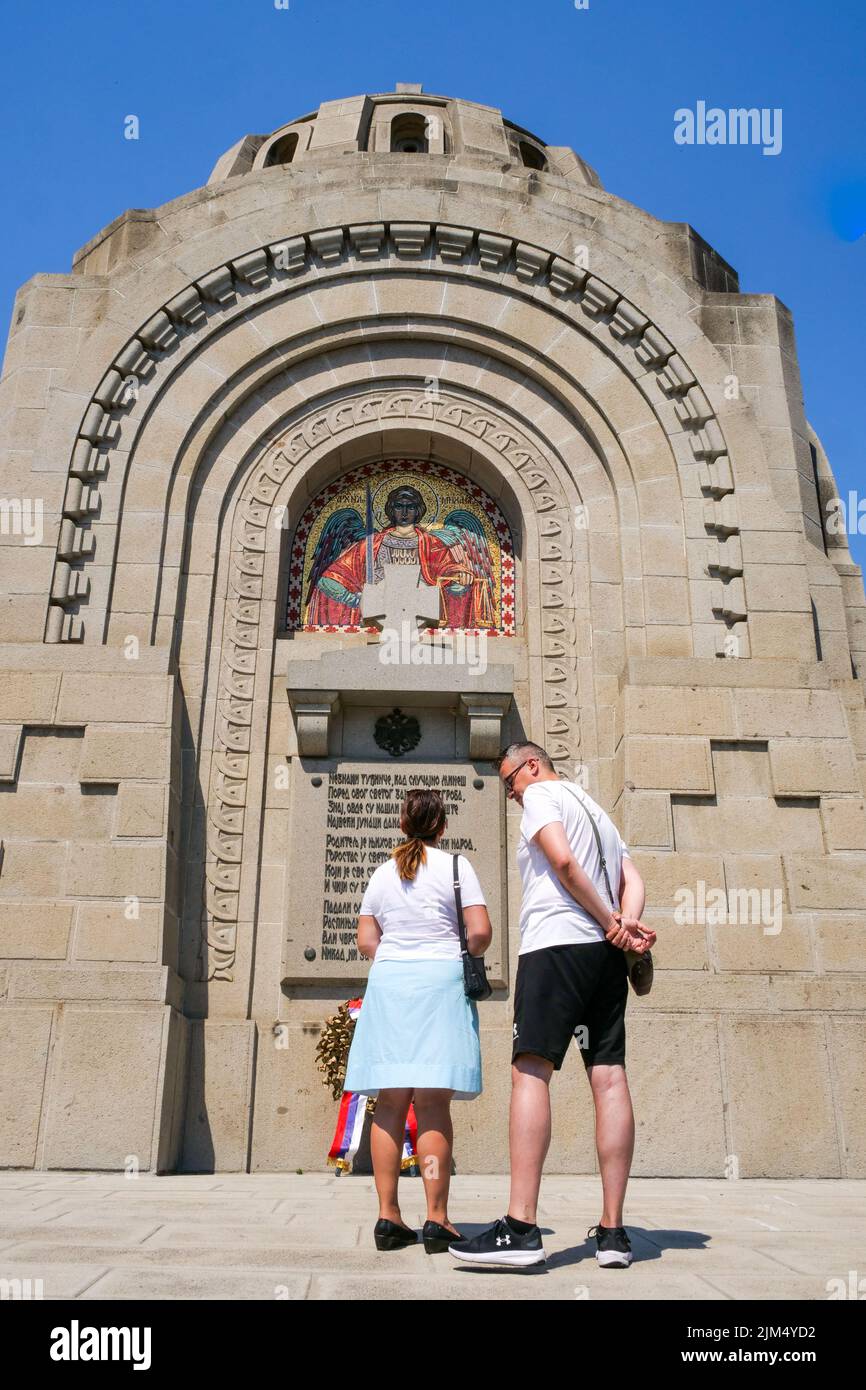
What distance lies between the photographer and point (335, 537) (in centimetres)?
1192

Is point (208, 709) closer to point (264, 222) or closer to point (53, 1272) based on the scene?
point (264, 222)

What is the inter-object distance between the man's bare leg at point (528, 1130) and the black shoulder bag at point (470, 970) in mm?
337

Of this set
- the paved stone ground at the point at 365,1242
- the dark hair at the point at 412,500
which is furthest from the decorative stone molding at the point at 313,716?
the paved stone ground at the point at 365,1242

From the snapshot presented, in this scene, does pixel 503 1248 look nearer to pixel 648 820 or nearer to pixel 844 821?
pixel 648 820

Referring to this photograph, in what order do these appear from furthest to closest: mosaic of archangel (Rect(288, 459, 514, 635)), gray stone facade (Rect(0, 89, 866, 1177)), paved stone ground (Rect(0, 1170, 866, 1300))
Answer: mosaic of archangel (Rect(288, 459, 514, 635))
gray stone facade (Rect(0, 89, 866, 1177))
paved stone ground (Rect(0, 1170, 866, 1300))

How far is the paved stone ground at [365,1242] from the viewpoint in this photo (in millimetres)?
3602

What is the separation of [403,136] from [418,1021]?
13.3 m

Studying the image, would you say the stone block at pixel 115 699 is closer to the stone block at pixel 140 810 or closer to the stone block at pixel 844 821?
the stone block at pixel 140 810

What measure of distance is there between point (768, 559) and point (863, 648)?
140cm

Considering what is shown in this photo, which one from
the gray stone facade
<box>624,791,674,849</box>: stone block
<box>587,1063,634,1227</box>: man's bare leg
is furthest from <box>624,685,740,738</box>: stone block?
<box>587,1063,634,1227</box>: man's bare leg

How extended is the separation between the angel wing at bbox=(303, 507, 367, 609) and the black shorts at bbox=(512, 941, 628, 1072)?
7721 mm

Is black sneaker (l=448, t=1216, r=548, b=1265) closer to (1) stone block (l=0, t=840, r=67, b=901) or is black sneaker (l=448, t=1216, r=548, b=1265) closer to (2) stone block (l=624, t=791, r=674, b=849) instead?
(2) stone block (l=624, t=791, r=674, b=849)

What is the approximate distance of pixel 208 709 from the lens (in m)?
10.4

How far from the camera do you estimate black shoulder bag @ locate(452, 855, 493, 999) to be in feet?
15.3
